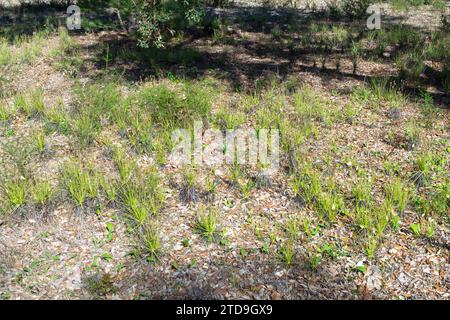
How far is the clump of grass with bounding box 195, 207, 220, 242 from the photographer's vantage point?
4.29m

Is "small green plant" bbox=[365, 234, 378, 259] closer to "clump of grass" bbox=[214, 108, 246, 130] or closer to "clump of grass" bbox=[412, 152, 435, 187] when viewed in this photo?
"clump of grass" bbox=[412, 152, 435, 187]

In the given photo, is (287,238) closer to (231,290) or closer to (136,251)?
(231,290)

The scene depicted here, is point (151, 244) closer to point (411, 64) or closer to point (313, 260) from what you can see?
point (313, 260)

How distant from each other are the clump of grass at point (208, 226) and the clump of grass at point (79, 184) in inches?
52.1

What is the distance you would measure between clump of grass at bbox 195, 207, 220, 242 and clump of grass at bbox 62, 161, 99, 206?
132 centimetres

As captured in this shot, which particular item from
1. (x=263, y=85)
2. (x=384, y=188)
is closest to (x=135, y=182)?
(x=384, y=188)

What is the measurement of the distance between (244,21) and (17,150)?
8.06 metres

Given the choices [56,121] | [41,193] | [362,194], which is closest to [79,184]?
[41,193]

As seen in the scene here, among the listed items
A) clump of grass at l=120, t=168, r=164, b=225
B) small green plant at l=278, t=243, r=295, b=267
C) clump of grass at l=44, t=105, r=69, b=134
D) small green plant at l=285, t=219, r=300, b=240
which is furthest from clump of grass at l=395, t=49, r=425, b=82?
clump of grass at l=44, t=105, r=69, b=134

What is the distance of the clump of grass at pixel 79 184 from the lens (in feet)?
15.3

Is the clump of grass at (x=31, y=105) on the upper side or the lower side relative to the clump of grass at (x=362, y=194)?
upper

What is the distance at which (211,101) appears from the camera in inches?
269

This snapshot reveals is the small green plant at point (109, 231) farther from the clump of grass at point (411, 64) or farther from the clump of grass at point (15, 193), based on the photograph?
the clump of grass at point (411, 64)

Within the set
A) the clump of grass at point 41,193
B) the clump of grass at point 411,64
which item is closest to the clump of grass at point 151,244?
the clump of grass at point 41,193
